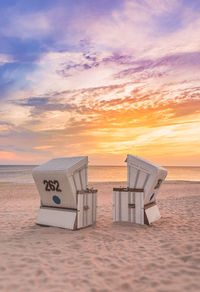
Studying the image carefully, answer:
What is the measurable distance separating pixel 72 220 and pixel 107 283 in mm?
3581

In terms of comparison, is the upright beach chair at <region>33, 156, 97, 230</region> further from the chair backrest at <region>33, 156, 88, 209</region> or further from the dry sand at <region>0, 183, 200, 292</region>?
the dry sand at <region>0, 183, 200, 292</region>

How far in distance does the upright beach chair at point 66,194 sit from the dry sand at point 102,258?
1.15 ft

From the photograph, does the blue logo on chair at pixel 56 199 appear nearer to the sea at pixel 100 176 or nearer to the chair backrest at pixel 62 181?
the chair backrest at pixel 62 181

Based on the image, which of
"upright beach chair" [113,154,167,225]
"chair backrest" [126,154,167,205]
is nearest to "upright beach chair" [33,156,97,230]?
"upright beach chair" [113,154,167,225]

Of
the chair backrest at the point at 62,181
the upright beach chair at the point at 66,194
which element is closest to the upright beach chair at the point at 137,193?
the upright beach chair at the point at 66,194

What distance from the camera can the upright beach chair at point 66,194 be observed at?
802 centimetres

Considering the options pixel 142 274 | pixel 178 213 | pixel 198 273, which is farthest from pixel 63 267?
pixel 178 213

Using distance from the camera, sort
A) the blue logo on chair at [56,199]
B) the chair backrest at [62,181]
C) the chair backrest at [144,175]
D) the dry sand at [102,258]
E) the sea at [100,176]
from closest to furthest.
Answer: the dry sand at [102,258], the chair backrest at [62,181], the blue logo on chair at [56,199], the chair backrest at [144,175], the sea at [100,176]

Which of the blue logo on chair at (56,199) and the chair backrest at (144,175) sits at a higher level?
the chair backrest at (144,175)

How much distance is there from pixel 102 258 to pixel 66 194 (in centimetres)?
274

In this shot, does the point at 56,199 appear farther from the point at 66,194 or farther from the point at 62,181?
the point at 62,181

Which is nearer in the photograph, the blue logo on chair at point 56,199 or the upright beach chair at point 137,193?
the blue logo on chair at point 56,199

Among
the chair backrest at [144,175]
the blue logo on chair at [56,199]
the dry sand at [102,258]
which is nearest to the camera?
the dry sand at [102,258]

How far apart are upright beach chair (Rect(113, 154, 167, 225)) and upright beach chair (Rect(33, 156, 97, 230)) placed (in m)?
0.95
